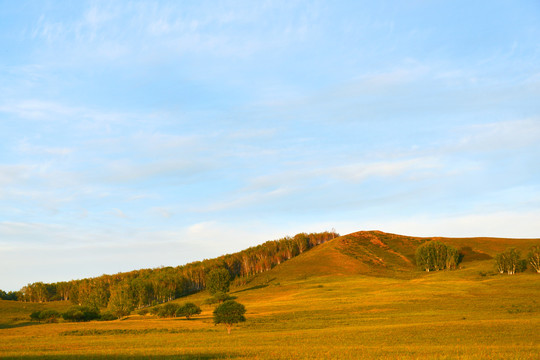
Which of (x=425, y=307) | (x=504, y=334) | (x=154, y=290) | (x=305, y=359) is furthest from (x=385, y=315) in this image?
(x=154, y=290)

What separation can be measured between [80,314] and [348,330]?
82.3 metres

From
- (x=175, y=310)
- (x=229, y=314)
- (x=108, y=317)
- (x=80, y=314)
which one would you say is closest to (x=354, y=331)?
(x=229, y=314)

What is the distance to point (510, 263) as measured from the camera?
134m

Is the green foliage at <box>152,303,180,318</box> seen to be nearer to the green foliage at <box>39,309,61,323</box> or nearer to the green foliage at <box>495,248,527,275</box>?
the green foliage at <box>39,309,61,323</box>

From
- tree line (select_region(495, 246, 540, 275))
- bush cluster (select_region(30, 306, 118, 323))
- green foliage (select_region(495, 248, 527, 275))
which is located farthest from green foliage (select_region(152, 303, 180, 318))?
tree line (select_region(495, 246, 540, 275))

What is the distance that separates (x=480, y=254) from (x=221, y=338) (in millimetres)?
155448

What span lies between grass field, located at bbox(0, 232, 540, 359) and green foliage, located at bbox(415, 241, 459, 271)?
24.5 metres

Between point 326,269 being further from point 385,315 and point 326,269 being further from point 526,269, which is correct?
point 385,315

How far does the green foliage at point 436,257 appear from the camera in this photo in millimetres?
167250

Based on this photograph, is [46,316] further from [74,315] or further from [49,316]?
[74,315]

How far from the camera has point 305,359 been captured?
31.8 meters

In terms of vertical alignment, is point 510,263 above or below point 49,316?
below

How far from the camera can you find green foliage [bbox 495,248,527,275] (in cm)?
13412

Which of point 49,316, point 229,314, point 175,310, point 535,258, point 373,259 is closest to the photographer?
point 229,314
